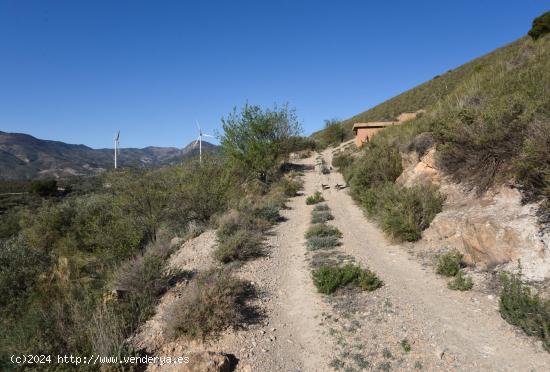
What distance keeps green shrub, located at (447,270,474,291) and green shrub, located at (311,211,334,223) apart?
21.8 ft

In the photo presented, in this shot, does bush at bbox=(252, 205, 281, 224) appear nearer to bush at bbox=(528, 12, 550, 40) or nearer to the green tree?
the green tree

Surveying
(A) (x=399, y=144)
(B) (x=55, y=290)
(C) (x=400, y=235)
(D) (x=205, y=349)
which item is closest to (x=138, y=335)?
(D) (x=205, y=349)

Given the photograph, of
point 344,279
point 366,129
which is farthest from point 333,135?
point 344,279

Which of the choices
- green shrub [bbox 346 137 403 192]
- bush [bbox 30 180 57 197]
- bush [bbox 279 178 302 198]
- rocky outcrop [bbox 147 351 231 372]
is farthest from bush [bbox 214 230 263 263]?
bush [bbox 30 180 57 197]

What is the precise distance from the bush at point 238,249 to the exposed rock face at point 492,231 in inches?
197

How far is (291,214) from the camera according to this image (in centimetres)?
1477

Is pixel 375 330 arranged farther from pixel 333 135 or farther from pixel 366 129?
pixel 333 135

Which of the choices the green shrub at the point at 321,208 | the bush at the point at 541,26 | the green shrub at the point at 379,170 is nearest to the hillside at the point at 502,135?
the green shrub at the point at 379,170

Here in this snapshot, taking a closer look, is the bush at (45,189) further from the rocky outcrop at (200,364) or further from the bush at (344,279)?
the rocky outcrop at (200,364)

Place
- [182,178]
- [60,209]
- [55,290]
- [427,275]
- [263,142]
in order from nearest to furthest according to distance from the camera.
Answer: [427,275] < [55,290] < [182,178] < [60,209] < [263,142]

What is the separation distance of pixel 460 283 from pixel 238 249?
5727 millimetres

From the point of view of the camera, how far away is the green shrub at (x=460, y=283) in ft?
19.8

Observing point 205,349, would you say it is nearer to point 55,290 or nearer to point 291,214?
point 55,290

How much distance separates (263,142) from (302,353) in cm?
2276
